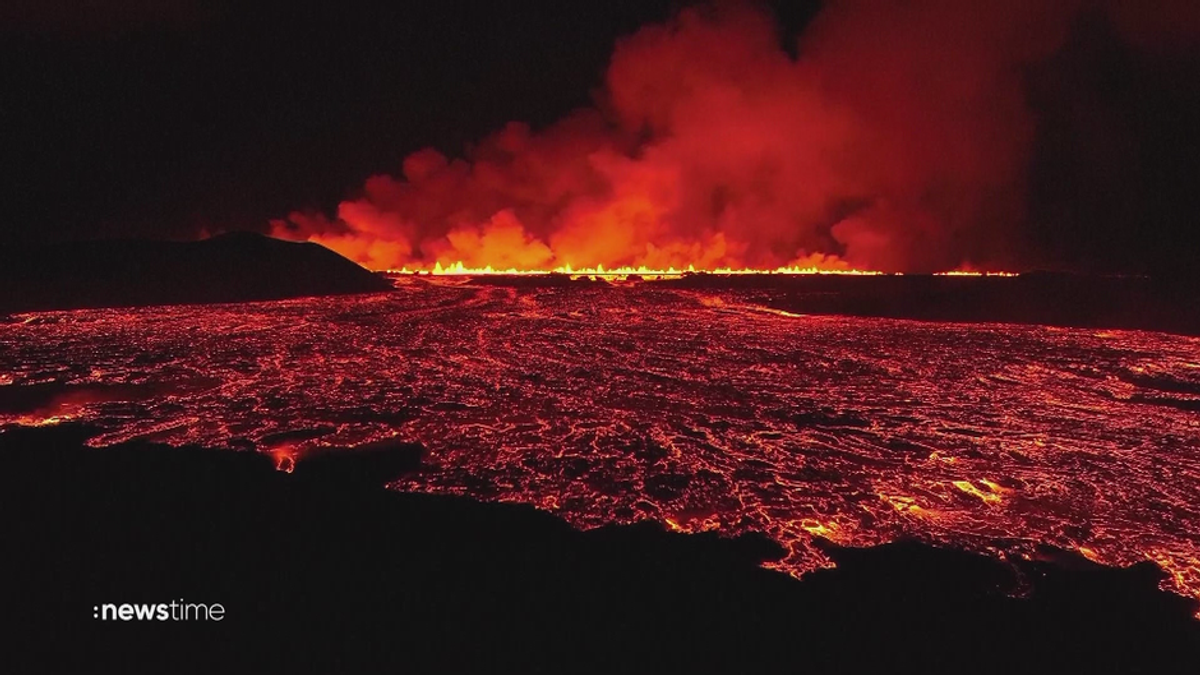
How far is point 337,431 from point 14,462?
3.99 meters

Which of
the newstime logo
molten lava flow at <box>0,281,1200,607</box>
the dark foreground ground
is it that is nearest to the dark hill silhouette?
molten lava flow at <box>0,281,1200,607</box>

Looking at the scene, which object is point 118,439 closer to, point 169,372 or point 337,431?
point 337,431

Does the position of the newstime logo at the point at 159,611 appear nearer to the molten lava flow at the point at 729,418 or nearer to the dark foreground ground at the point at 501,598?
the dark foreground ground at the point at 501,598

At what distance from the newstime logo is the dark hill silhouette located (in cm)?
3471

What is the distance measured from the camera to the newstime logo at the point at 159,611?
5117mm

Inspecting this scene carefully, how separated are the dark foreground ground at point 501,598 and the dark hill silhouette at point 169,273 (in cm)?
3375

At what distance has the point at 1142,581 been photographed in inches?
238

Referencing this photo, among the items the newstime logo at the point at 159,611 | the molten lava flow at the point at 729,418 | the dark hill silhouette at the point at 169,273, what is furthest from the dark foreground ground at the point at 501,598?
the dark hill silhouette at the point at 169,273

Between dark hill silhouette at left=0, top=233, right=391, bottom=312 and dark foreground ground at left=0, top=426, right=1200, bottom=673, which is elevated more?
dark hill silhouette at left=0, top=233, right=391, bottom=312

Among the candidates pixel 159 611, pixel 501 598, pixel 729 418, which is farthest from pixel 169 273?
pixel 501 598

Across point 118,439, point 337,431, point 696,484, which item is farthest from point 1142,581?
point 118,439

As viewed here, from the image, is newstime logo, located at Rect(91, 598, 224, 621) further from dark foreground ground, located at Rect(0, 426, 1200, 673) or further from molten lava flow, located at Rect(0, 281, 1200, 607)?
molten lava flow, located at Rect(0, 281, 1200, 607)

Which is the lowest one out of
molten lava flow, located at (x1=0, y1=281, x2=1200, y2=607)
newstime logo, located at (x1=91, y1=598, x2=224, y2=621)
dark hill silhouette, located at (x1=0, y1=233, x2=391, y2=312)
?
newstime logo, located at (x1=91, y1=598, x2=224, y2=621)

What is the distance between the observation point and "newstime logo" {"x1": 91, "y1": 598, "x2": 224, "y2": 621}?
5.12 metres
